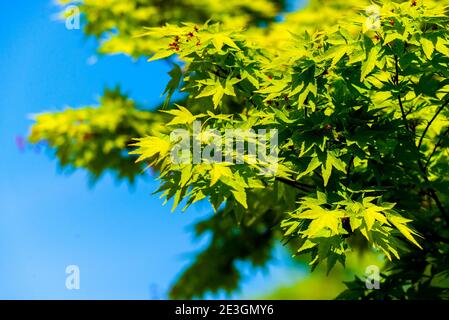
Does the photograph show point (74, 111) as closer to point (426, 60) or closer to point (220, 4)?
point (220, 4)

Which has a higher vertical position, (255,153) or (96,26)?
(96,26)

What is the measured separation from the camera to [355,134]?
4141 millimetres

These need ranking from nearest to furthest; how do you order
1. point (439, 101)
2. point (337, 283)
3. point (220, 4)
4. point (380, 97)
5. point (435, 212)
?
point (439, 101), point (380, 97), point (435, 212), point (220, 4), point (337, 283)

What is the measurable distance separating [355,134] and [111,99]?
7.32m

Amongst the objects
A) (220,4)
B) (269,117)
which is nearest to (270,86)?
(269,117)

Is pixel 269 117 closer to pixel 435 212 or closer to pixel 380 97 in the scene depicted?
pixel 380 97

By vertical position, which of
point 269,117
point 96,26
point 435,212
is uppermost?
point 96,26

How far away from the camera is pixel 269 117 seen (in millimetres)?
4207

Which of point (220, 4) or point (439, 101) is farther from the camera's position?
point (220, 4)

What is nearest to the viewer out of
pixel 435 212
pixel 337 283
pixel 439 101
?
pixel 439 101

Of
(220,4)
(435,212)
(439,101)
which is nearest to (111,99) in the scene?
(220,4)

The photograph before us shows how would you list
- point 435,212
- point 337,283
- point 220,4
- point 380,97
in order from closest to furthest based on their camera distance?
point 380,97 < point 435,212 < point 220,4 < point 337,283

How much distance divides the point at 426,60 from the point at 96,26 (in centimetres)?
734
